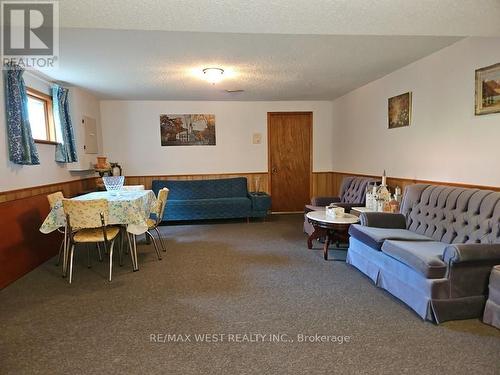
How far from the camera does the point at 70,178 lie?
15.9ft

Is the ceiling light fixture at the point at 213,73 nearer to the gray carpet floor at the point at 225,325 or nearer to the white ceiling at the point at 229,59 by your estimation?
the white ceiling at the point at 229,59

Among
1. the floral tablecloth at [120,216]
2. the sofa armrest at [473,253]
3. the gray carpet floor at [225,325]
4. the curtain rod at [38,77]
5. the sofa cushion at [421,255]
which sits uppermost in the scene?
the curtain rod at [38,77]

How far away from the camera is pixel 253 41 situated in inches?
121

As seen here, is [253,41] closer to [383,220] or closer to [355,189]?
[383,220]

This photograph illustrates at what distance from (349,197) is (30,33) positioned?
436cm

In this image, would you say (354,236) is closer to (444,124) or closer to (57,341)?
(444,124)

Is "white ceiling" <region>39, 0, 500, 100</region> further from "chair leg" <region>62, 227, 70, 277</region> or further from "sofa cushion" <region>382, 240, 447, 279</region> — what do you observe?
"chair leg" <region>62, 227, 70, 277</region>

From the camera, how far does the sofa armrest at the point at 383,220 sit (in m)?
3.33

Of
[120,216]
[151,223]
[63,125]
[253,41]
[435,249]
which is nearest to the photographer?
[435,249]

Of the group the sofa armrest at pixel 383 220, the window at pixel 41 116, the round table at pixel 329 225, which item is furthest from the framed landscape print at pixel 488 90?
the window at pixel 41 116

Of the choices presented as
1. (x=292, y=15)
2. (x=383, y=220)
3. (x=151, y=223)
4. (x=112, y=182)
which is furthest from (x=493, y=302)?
(x=112, y=182)

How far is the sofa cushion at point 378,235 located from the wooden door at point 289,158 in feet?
11.0

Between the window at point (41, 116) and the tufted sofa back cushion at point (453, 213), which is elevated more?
the window at point (41, 116)

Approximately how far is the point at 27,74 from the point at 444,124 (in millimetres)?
4931
